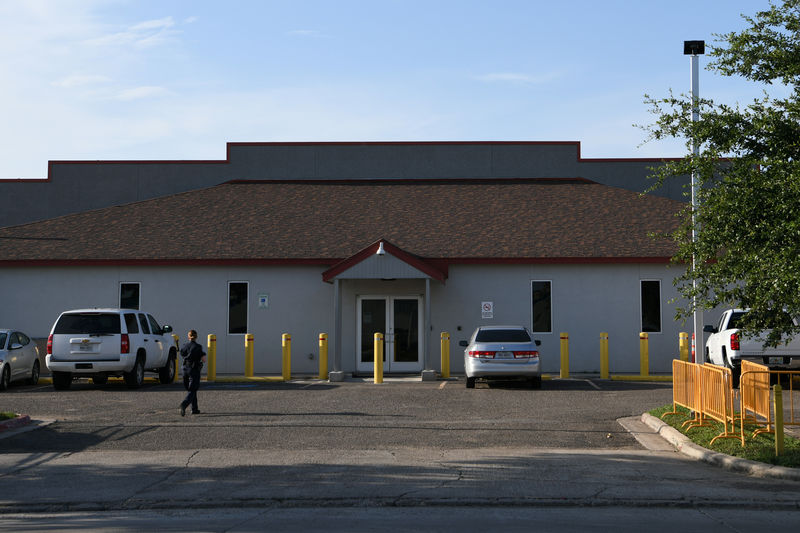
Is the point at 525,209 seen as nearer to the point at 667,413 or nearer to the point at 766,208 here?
the point at 667,413

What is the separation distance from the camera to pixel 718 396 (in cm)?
1271

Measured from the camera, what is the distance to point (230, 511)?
28.3 ft

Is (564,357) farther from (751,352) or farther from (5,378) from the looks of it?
(5,378)

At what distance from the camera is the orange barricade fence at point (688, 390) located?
13688 mm

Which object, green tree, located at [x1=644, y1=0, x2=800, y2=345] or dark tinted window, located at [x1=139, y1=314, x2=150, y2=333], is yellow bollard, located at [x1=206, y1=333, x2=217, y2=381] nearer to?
dark tinted window, located at [x1=139, y1=314, x2=150, y2=333]

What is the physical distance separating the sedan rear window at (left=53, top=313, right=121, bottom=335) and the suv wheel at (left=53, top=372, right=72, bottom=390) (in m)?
1.02

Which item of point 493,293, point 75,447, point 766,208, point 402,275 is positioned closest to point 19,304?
point 402,275

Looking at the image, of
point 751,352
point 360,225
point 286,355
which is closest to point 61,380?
point 286,355

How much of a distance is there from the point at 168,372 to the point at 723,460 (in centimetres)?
1603

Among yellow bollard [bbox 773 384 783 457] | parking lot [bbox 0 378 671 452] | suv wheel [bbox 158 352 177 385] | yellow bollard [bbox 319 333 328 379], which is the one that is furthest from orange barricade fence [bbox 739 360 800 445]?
suv wheel [bbox 158 352 177 385]

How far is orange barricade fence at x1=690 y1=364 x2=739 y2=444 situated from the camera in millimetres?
12273

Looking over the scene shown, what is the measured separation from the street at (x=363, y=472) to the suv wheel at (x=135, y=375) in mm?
3274

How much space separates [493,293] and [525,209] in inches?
Result: 186

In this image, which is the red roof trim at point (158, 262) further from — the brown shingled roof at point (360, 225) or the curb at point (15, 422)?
the curb at point (15, 422)
